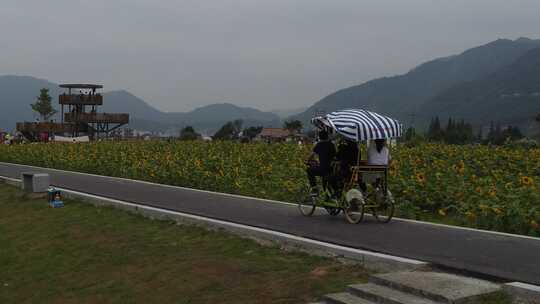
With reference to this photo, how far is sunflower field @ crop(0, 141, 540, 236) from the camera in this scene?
10750 mm

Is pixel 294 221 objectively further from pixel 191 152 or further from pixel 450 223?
pixel 191 152

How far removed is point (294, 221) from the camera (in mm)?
11273

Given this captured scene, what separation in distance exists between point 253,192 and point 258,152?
7091 millimetres

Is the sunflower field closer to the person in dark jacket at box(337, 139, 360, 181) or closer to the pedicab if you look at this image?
the pedicab

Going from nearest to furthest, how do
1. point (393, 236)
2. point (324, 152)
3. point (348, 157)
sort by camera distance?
point (393, 236) → point (348, 157) → point (324, 152)

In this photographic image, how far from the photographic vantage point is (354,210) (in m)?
10.8

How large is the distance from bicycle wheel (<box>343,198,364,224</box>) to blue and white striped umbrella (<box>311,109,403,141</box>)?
1189 mm

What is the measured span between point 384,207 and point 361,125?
1657 millimetres

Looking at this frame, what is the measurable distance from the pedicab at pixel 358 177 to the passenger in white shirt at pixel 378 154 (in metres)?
0.10

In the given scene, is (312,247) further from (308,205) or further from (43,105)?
(43,105)

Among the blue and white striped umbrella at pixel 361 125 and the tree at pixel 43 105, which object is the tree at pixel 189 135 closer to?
the tree at pixel 43 105

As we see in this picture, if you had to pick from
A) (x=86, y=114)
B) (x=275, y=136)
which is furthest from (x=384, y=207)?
(x=86, y=114)

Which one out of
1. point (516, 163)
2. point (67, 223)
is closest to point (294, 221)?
point (67, 223)

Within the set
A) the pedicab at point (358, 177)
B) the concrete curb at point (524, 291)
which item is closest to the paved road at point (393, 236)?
the pedicab at point (358, 177)
